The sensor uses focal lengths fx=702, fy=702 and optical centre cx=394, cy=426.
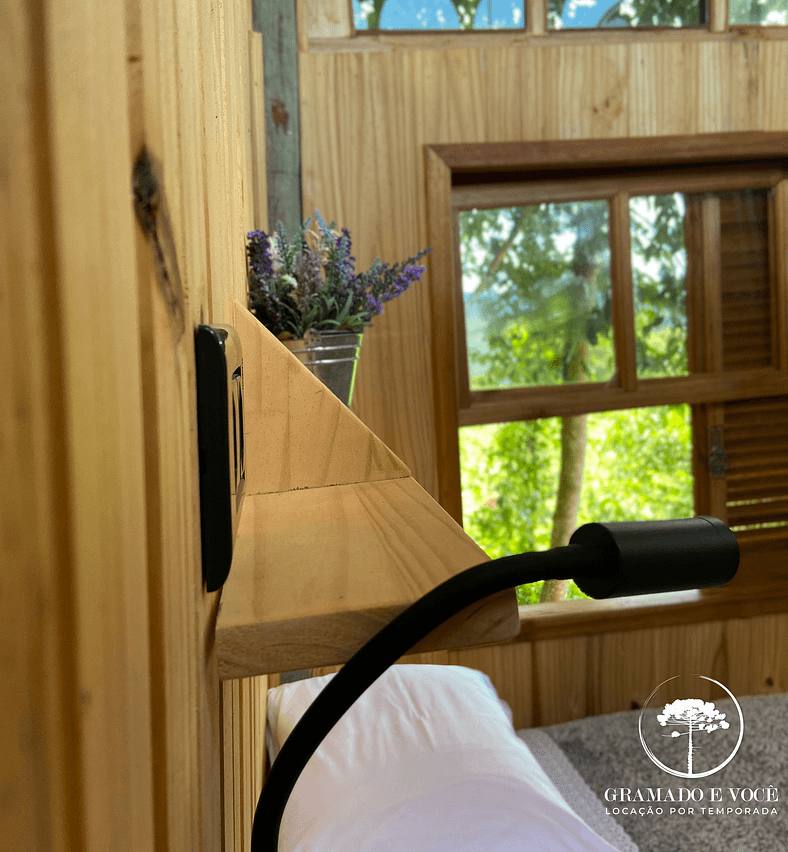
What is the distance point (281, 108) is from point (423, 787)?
1.62 m

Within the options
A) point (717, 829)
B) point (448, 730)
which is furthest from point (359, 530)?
point (717, 829)

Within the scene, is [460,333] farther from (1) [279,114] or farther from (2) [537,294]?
(1) [279,114]

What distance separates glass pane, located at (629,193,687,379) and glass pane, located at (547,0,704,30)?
478 mm

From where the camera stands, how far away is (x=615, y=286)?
6.81 feet

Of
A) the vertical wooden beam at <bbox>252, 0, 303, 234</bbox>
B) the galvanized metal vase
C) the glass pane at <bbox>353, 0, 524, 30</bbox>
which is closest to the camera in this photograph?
the galvanized metal vase

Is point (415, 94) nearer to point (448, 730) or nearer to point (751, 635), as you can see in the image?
point (448, 730)

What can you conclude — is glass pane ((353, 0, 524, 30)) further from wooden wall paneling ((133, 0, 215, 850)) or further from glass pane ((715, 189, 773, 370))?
wooden wall paneling ((133, 0, 215, 850))

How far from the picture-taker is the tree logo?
68.7 inches

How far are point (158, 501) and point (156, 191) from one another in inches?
3.9

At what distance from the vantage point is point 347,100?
187 centimetres

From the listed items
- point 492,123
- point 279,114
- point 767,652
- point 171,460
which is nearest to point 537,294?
point 492,123

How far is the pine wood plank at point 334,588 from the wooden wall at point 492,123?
1514mm

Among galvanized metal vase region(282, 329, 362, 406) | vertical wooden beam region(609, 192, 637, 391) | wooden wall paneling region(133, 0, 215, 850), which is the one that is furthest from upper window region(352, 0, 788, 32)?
wooden wall paneling region(133, 0, 215, 850)

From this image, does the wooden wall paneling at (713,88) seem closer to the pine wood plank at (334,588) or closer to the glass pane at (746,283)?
the glass pane at (746,283)
